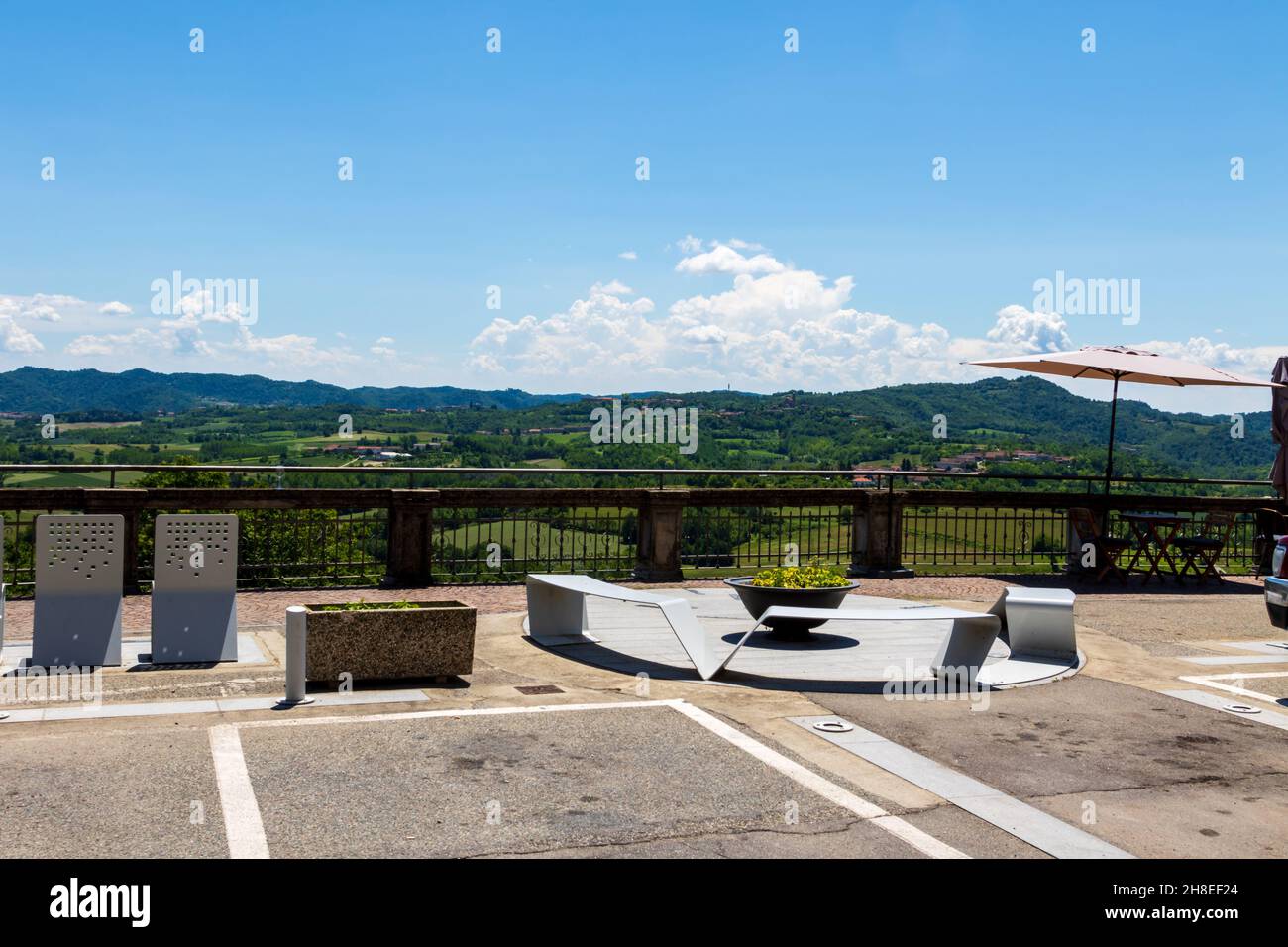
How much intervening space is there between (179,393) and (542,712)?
10008 cm

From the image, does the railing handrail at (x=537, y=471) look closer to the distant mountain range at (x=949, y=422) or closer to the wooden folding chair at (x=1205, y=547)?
the wooden folding chair at (x=1205, y=547)

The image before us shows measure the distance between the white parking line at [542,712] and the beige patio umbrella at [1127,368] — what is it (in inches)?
387

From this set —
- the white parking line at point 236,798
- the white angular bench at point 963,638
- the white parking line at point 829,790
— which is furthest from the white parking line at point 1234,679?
the white parking line at point 236,798

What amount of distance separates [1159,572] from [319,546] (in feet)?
38.9

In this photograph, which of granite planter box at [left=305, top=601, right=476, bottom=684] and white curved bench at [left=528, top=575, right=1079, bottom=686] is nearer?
granite planter box at [left=305, top=601, right=476, bottom=684]

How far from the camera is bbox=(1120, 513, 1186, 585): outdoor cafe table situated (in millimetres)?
16188

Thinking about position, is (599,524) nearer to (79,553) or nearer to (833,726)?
(79,553)

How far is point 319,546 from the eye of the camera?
46.2 feet

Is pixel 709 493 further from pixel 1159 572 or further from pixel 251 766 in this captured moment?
pixel 251 766

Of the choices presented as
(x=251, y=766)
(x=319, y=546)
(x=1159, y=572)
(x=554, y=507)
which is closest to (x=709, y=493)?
(x=554, y=507)

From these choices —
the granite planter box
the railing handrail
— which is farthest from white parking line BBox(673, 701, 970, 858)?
the railing handrail

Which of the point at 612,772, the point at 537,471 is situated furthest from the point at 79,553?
the point at 537,471

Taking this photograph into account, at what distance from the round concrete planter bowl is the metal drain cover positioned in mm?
2306

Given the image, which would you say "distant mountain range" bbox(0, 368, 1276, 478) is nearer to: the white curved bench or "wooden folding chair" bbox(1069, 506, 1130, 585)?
"wooden folding chair" bbox(1069, 506, 1130, 585)
